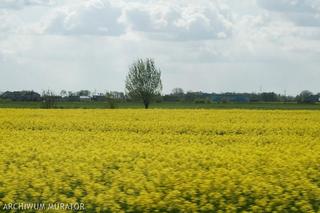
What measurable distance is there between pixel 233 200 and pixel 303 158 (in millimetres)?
3411

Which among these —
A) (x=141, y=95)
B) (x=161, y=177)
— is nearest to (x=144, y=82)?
(x=141, y=95)

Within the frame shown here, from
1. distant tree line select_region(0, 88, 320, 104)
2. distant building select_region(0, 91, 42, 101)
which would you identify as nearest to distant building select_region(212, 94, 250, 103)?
distant tree line select_region(0, 88, 320, 104)

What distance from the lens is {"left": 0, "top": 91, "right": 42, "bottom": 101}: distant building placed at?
7970 centimetres

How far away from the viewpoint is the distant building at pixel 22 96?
79.7 metres

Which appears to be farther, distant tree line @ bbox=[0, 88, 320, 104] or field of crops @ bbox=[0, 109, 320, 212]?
distant tree line @ bbox=[0, 88, 320, 104]

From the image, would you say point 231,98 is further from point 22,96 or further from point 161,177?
point 161,177

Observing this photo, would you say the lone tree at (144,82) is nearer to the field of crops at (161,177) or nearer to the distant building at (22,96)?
the distant building at (22,96)

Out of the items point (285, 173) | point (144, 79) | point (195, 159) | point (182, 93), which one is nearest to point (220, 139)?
point (195, 159)

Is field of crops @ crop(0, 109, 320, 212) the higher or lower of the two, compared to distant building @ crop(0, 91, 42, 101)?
lower

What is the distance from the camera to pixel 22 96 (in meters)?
83.2

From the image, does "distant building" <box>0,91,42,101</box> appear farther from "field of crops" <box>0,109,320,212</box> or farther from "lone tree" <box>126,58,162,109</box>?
"field of crops" <box>0,109,320,212</box>

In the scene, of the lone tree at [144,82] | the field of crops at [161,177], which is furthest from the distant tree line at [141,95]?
the field of crops at [161,177]

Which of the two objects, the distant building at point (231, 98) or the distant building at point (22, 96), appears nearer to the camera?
the distant building at point (22, 96)

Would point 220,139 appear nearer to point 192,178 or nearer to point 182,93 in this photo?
point 192,178
